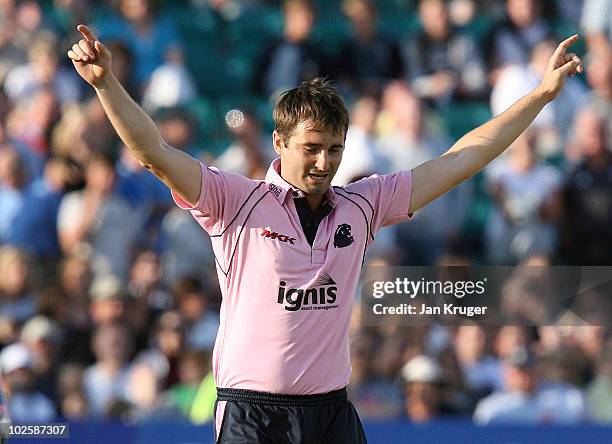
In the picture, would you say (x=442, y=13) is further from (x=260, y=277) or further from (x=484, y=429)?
(x=260, y=277)

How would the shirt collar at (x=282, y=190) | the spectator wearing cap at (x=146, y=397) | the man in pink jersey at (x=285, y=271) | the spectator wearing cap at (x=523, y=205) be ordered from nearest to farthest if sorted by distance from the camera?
the man in pink jersey at (x=285, y=271), the shirt collar at (x=282, y=190), the spectator wearing cap at (x=146, y=397), the spectator wearing cap at (x=523, y=205)

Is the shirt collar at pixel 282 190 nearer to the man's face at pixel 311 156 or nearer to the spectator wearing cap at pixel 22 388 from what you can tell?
the man's face at pixel 311 156

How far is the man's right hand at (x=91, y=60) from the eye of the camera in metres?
4.02

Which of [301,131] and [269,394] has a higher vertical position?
[301,131]

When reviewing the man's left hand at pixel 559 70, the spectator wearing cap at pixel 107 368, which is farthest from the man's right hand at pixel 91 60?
the spectator wearing cap at pixel 107 368

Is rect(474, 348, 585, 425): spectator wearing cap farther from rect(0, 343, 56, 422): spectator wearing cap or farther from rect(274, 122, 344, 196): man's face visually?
rect(274, 122, 344, 196): man's face

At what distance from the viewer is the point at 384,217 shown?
4.52 metres

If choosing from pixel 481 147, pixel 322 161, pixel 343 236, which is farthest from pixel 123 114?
pixel 481 147

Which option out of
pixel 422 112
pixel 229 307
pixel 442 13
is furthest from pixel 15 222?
pixel 229 307

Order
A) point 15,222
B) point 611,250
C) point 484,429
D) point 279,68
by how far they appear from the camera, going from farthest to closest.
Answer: point 279,68 → point 15,222 → point 611,250 → point 484,429

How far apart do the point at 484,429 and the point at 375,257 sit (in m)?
1.48

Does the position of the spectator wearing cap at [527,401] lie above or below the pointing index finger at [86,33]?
above

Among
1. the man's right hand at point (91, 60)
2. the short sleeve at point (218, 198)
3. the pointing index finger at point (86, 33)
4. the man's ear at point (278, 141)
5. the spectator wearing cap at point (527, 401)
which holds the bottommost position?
the short sleeve at point (218, 198)

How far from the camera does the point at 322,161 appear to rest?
4176mm
